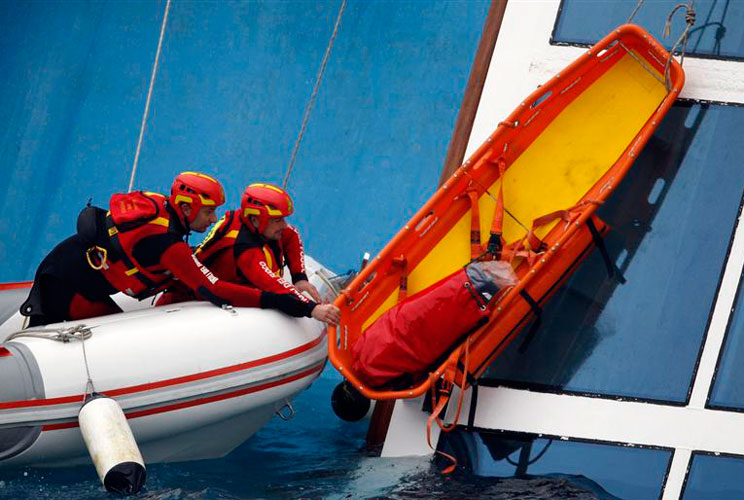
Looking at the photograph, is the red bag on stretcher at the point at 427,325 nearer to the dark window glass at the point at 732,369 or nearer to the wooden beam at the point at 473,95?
the wooden beam at the point at 473,95

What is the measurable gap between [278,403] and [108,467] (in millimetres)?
906

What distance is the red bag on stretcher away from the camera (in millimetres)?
3393

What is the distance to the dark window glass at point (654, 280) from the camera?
3699 mm

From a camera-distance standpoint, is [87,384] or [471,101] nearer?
[87,384]

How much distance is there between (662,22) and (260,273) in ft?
7.30

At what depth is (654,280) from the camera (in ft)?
12.5

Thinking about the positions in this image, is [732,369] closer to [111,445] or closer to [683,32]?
[683,32]

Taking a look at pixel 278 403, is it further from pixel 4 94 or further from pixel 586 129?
pixel 4 94

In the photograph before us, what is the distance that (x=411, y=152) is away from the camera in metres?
5.39

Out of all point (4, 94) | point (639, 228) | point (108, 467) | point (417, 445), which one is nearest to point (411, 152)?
point (639, 228)

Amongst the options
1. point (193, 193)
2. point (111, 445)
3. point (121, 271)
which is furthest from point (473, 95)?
point (111, 445)

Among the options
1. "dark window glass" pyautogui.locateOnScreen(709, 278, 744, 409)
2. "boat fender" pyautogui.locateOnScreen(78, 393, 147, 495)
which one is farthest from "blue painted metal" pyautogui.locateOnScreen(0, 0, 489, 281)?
"boat fender" pyautogui.locateOnScreen(78, 393, 147, 495)

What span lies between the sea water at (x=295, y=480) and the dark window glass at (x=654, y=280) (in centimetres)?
48

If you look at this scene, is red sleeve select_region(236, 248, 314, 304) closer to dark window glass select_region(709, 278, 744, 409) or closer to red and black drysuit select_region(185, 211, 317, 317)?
red and black drysuit select_region(185, 211, 317, 317)
